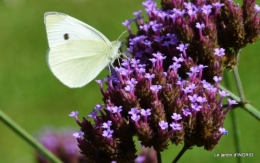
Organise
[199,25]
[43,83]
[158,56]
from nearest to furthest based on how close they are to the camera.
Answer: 1. [158,56]
2. [199,25]
3. [43,83]

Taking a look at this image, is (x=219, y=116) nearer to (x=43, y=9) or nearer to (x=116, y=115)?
(x=116, y=115)

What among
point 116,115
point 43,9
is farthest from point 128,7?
point 116,115

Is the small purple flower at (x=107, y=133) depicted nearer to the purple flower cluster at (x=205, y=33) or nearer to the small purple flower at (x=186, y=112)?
the small purple flower at (x=186, y=112)

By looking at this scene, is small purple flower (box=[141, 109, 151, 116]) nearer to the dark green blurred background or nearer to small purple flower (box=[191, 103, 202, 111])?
small purple flower (box=[191, 103, 202, 111])

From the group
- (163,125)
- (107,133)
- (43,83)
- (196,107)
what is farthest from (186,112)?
(43,83)

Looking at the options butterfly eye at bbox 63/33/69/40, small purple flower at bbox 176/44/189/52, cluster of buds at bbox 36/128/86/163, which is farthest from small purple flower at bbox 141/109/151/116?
cluster of buds at bbox 36/128/86/163

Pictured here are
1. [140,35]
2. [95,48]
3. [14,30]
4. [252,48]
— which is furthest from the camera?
[14,30]

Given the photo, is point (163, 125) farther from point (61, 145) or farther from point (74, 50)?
point (61, 145)
